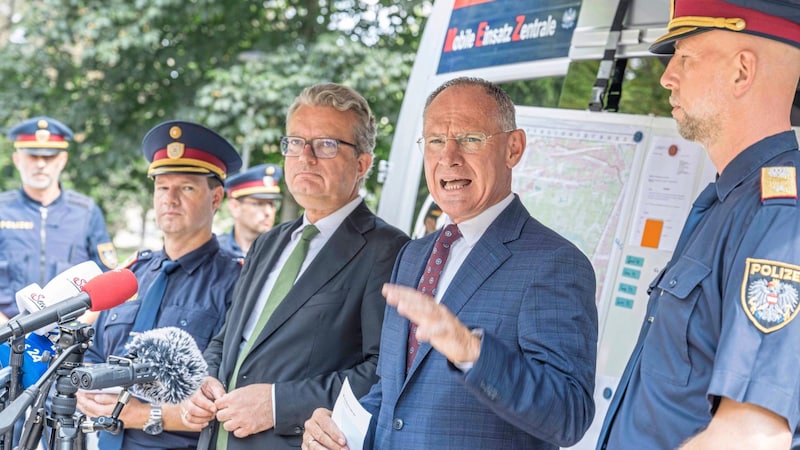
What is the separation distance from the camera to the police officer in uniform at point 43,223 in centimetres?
597

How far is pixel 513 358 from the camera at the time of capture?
200 centimetres

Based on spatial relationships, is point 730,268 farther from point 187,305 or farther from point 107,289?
point 187,305

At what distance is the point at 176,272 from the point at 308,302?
32.2 inches

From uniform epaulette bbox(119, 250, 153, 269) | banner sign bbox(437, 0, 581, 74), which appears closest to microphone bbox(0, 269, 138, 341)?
uniform epaulette bbox(119, 250, 153, 269)

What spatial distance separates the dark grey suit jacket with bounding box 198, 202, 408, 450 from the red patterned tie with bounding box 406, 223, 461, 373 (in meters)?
0.40

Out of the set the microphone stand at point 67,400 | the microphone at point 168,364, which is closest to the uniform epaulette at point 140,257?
the microphone at point 168,364

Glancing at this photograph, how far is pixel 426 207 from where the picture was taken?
4555 mm

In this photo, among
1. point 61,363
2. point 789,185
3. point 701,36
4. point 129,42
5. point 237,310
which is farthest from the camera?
point 129,42

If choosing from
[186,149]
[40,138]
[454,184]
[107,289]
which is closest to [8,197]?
[40,138]

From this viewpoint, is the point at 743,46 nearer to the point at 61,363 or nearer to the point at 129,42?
the point at 61,363

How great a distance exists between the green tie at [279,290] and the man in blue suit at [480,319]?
1.56 ft

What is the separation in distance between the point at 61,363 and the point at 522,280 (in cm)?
117

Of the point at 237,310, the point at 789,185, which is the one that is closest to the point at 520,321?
the point at 789,185

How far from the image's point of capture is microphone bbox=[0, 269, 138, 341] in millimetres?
2131
